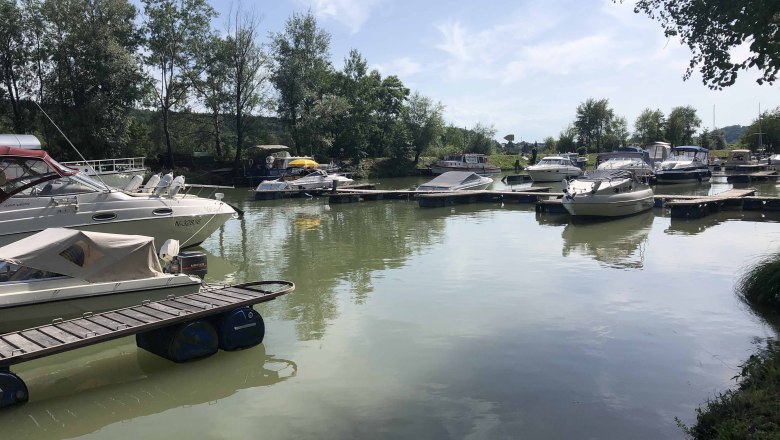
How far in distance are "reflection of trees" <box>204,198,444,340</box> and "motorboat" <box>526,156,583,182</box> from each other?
18.1 meters

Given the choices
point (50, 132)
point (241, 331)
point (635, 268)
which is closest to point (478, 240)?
point (635, 268)

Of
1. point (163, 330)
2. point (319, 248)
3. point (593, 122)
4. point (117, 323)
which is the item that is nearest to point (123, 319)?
point (117, 323)

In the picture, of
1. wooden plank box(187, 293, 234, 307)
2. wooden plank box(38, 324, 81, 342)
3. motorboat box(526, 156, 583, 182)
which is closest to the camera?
wooden plank box(38, 324, 81, 342)

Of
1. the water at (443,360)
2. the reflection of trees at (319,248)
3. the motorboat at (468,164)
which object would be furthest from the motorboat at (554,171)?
the water at (443,360)

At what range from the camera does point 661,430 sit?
574cm

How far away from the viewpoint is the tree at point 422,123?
6216 centimetres

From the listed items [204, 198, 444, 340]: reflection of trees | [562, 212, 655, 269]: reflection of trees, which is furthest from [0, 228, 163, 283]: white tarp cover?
[562, 212, 655, 269]: reflection of trees

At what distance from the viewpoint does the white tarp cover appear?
8.32 meters

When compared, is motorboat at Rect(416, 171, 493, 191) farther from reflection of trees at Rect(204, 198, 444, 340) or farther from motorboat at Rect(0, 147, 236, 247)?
motorboat at Rect(0, 147, 236, 247)

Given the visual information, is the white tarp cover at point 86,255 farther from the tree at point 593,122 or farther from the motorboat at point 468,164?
the tree at point 593,122

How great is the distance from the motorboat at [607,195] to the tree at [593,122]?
55016 mm

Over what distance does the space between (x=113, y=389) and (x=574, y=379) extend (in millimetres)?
5591

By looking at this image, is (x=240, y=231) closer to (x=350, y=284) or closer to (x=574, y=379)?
(x=350, y=284)

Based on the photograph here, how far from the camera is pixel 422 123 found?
62.6m
